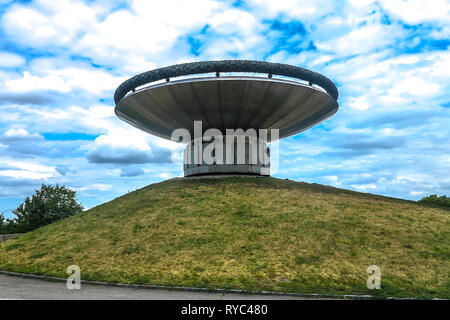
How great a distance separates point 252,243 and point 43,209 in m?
27.4

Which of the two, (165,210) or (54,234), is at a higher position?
(165,210)

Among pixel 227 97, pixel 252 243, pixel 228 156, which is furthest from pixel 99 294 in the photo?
pixel 228 156

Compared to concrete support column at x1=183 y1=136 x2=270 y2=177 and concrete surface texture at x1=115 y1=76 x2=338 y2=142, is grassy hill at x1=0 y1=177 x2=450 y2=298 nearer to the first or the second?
concrete support column at x1=183 y1=136 x2=270 y2=177

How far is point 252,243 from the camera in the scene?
551 inches

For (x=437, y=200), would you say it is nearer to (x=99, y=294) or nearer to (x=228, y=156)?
(x=228, y=156)

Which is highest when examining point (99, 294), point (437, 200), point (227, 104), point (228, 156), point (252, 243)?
point (227, 104)

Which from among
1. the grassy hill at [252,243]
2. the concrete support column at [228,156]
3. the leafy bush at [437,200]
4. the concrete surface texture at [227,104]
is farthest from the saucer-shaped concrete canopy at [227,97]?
the leafy bush at [437,200]

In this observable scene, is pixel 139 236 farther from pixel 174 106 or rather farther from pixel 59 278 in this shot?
pixel 174 106

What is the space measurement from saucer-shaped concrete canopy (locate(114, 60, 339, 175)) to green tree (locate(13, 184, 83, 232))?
14.1m

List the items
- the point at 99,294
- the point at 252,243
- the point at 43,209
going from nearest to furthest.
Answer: the point at 99,294 → the point at 252,243 → the point at 43,209

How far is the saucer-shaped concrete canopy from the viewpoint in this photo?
815 inches

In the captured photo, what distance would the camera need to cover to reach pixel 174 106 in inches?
906
